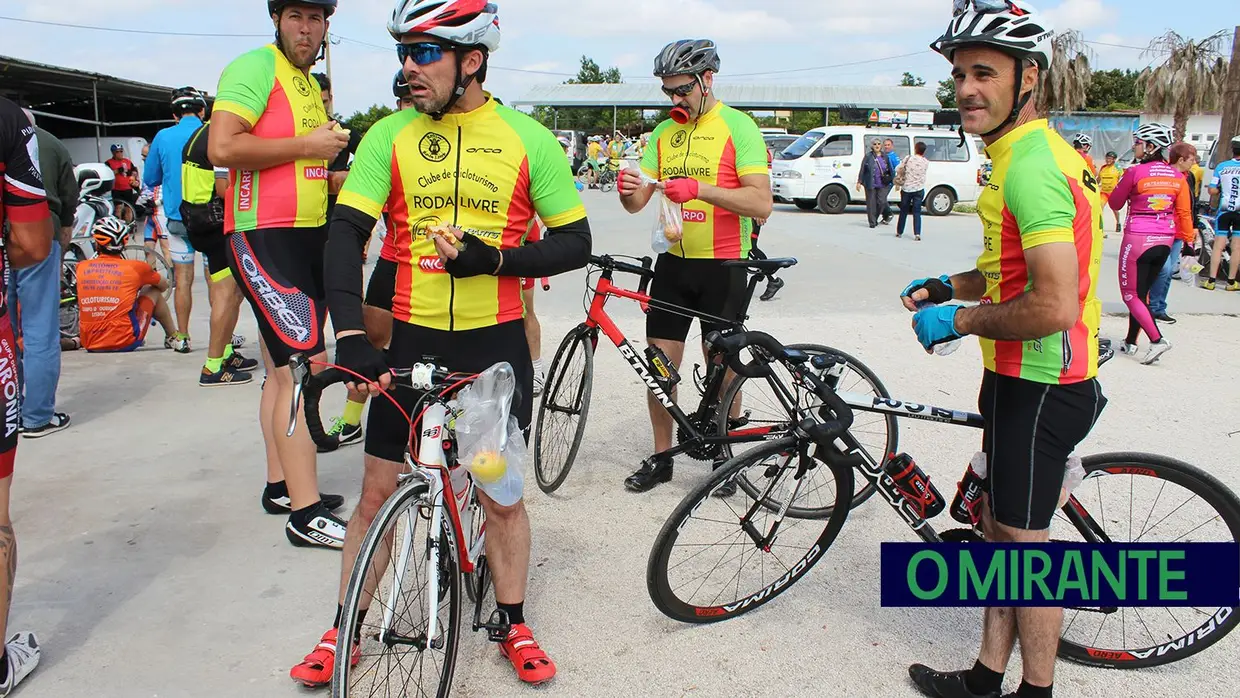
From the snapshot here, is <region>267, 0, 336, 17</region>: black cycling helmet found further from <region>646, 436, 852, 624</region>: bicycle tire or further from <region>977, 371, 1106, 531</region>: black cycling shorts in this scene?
<region>977, 371, 1106, 531</region>: black cycling shorts

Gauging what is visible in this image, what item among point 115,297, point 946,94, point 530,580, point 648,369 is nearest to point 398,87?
point 648,369

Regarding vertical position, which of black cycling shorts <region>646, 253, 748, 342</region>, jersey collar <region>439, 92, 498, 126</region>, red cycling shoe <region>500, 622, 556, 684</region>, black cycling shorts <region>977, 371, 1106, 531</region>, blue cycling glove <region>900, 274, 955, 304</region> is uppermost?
jersey collar <region>439, 92, 498, 126</region>

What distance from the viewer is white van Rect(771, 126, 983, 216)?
832 inches

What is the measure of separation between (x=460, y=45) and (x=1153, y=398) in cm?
582

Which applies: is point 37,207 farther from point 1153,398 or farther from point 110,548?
point 1153,398

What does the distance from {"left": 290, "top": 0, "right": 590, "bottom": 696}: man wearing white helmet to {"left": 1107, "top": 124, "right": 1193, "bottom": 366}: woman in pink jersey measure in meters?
6.47

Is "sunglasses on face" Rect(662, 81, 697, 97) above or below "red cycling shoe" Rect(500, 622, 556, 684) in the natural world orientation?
above

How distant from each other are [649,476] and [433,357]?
2.10 m

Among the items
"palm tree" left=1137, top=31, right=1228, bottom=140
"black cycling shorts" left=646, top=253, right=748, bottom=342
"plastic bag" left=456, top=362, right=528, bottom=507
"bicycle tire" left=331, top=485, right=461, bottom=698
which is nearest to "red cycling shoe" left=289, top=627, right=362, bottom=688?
"bicycle tire" left=331, top=485, right=461, bottom=698

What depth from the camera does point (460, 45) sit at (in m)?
2.62

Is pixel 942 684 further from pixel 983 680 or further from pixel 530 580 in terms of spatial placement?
pixel 530 580

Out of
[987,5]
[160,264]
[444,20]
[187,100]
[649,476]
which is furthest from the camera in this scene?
[160,264]

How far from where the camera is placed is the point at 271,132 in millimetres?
3684

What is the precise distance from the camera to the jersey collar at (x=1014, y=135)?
2432 mm
